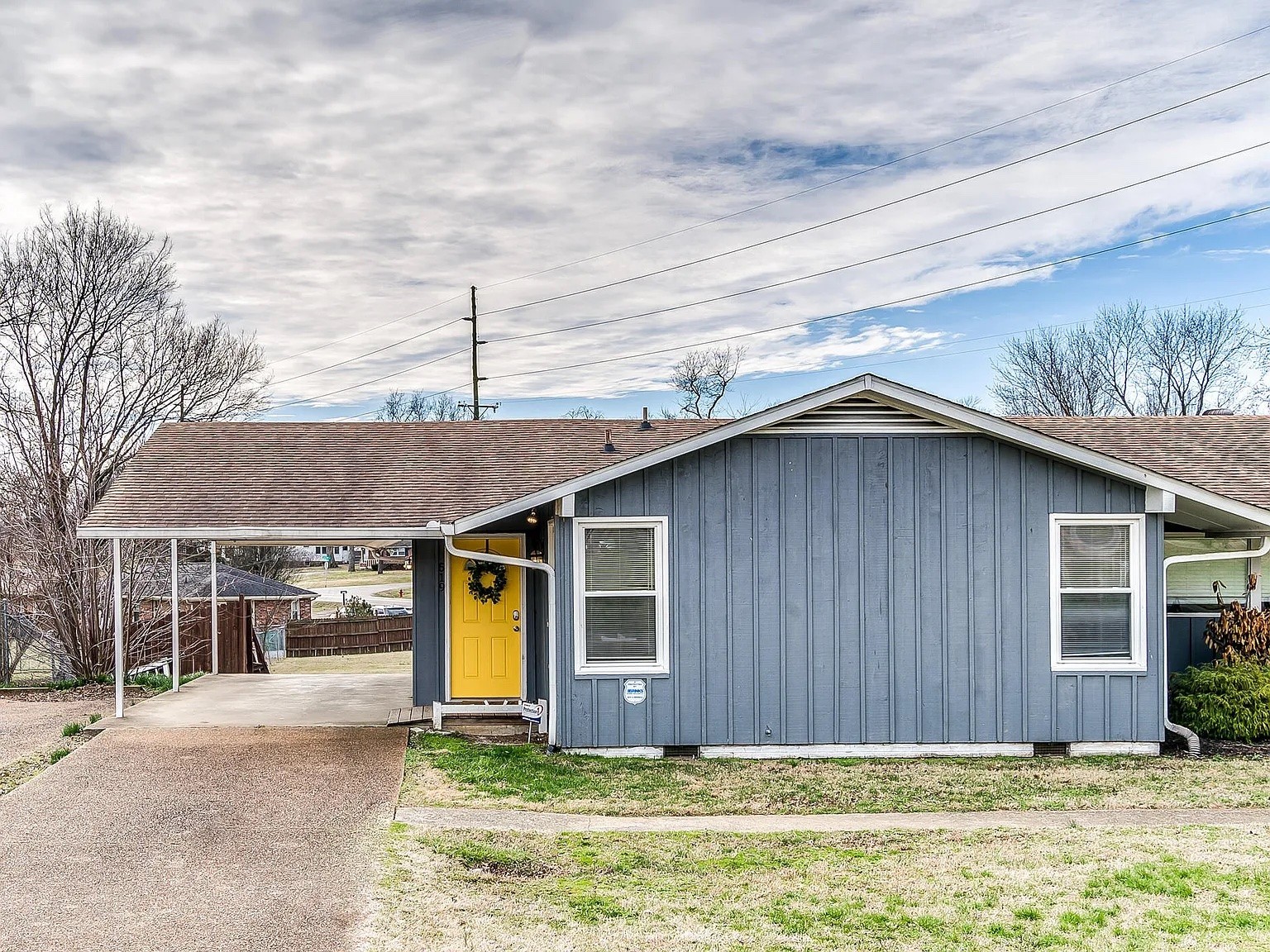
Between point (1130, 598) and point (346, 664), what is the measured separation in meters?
17.1

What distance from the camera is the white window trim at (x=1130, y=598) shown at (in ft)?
32.4

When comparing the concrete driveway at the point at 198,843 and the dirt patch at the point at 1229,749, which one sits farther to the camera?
the dirt patch at the point at 1229,749

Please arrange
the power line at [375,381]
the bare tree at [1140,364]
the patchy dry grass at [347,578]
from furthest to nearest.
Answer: the patchy dry grass at [347,578] → the power line at [375,381] → the bare tree at [1140,364]

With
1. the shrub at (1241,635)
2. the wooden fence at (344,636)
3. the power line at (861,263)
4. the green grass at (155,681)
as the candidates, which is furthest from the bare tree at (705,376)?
the shrub at (1241,635)

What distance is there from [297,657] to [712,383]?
18.7 m

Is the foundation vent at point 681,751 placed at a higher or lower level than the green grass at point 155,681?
higher

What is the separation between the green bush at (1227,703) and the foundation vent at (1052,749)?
144 centimetres

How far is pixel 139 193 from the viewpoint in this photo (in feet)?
55.9

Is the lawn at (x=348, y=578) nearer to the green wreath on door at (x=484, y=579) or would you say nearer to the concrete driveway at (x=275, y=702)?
the concrete driveway at (x=275, y=702)

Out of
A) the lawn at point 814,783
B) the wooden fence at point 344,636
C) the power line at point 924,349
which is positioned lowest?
the wooden fence at point 344,636

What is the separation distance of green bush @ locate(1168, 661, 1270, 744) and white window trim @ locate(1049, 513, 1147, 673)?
3.33 feet

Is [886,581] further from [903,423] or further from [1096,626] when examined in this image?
[1096,626]

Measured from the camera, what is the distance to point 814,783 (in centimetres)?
884

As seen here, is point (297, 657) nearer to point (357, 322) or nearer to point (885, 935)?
point (357, 322)
